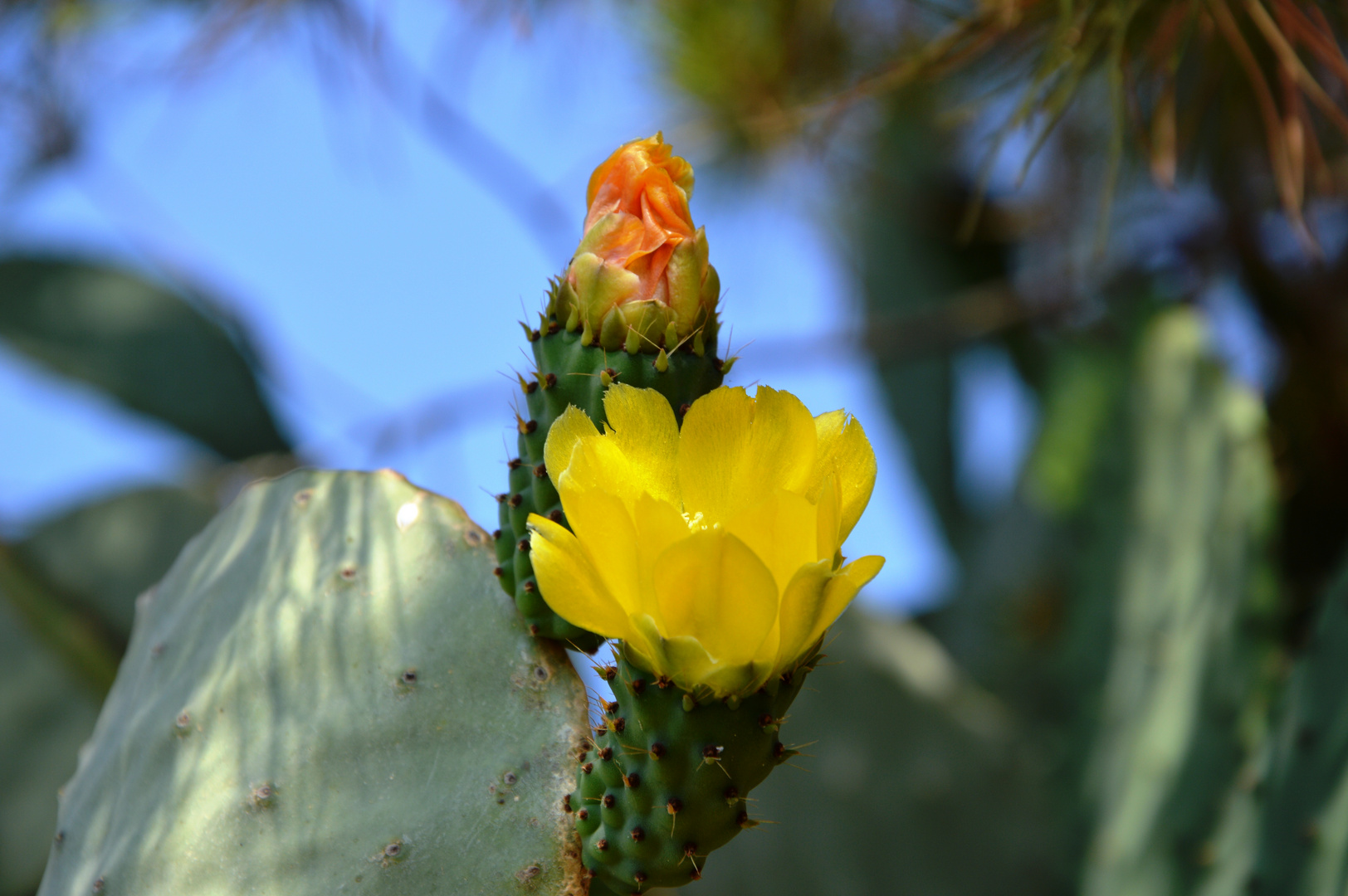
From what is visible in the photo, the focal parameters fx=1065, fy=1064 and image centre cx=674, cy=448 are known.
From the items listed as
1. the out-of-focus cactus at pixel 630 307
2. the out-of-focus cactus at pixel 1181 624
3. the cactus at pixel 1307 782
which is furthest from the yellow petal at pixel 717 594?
the out-of-focus cactus at pixel 1181 624

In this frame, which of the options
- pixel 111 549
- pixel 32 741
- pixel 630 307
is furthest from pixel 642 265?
pixel 32 741

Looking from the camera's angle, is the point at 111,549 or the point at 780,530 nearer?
the point at 780,530

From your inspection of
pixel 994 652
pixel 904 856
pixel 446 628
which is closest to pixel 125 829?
pixel 446 628

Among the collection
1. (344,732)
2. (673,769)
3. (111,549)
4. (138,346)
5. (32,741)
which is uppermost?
(138,346)

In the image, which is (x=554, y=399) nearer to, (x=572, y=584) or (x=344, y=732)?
(x=572, y=584)

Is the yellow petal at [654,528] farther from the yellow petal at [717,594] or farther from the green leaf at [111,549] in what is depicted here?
the green leaf at [111,549]

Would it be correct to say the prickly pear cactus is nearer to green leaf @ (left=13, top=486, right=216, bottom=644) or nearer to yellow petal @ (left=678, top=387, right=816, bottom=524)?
yellow petal @ (left=678, top=387, right=816, bottom=524)

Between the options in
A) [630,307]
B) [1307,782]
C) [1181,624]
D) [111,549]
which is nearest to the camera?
[630,307]
